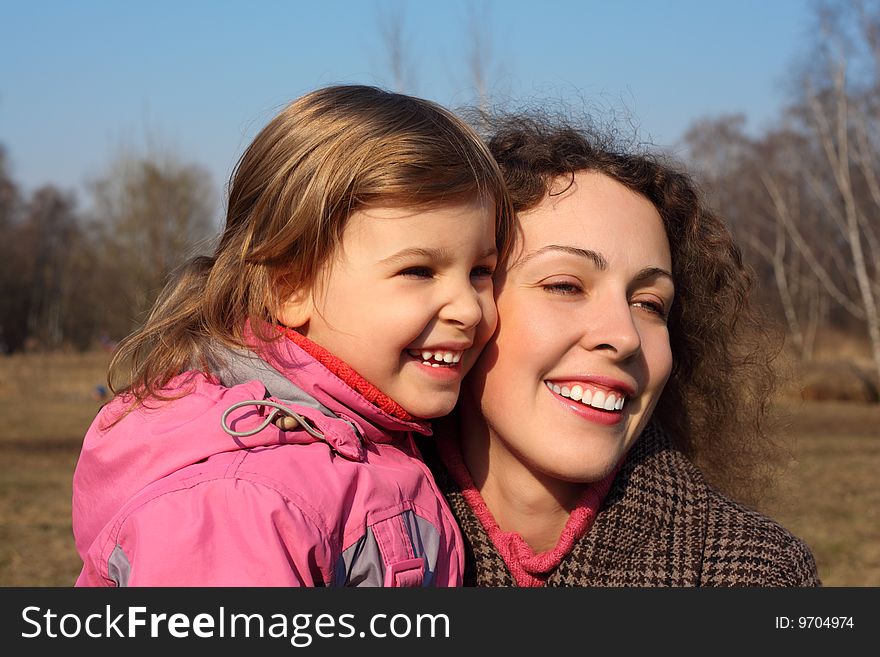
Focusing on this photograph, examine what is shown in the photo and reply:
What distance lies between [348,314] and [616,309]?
23.9 inches

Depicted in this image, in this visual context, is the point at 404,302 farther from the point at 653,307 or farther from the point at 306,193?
the point at 653,307

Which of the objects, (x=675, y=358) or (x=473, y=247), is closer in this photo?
(x=473, y=247)

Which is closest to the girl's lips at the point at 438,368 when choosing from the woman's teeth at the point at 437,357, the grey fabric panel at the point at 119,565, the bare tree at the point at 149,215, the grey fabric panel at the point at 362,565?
the woman's teeth at the point at 437,357

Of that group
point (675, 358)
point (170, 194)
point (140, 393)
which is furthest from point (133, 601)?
point (170, 194)

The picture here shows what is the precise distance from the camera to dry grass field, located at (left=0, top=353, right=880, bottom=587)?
24.8ft

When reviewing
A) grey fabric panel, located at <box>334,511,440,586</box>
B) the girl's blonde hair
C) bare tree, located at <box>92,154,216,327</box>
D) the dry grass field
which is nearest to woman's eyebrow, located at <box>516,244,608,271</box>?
the girl's blonde hair

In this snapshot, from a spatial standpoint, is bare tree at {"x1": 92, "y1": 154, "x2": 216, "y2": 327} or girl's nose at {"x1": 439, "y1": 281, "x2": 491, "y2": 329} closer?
girl's nose at {"x1": 439, "y1": 281, "x2": 491, "y2": 329}

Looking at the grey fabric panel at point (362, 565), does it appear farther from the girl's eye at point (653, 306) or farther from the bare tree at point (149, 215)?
the bare tree at point (149, 215)

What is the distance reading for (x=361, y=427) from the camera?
6.44 feet

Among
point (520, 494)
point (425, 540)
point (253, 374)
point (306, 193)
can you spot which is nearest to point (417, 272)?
point (306, 193)

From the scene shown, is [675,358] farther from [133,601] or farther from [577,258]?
[133,601]

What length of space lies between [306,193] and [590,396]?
755mm

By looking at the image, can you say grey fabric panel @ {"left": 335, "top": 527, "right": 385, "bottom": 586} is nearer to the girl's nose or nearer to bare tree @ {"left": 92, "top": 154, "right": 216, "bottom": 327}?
the girl's nose

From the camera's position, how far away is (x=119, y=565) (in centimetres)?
163
